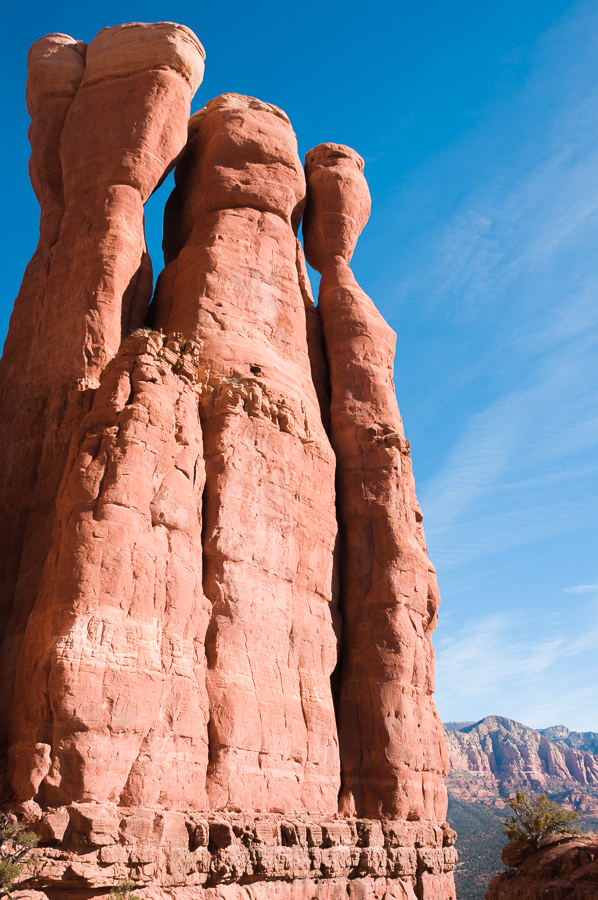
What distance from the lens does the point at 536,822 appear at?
3241cm

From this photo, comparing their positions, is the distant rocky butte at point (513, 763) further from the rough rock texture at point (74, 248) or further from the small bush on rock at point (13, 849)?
the small bush on rock at point (13, 849)

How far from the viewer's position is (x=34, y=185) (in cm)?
3322

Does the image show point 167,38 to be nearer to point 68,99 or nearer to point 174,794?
point 68,99

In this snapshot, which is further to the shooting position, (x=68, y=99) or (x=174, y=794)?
(x=68, y=99)

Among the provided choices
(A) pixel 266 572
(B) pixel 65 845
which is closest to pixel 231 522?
(A) pixel 266 572

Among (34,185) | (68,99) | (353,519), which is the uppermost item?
(68,99)

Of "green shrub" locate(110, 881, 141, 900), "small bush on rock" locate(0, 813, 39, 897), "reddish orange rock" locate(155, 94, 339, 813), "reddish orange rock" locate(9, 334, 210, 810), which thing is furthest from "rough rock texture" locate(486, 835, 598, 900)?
"small bush on rock" locate(0, 813, 39, 897)

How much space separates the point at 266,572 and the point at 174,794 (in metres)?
7.43

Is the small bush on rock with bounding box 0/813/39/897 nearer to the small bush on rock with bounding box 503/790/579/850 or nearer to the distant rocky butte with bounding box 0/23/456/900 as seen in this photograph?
the distant rocky butte with bounding box 0/23/456/900

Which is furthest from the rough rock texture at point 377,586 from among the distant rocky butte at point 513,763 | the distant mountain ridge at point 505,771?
the distant rocky butte at point 513,763

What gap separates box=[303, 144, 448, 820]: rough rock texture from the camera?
27.2 m

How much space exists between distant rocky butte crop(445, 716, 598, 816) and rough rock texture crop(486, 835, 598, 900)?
391ft

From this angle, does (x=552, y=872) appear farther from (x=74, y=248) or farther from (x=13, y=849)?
(x=74, y=248)

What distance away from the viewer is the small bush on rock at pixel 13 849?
50.6 feet
